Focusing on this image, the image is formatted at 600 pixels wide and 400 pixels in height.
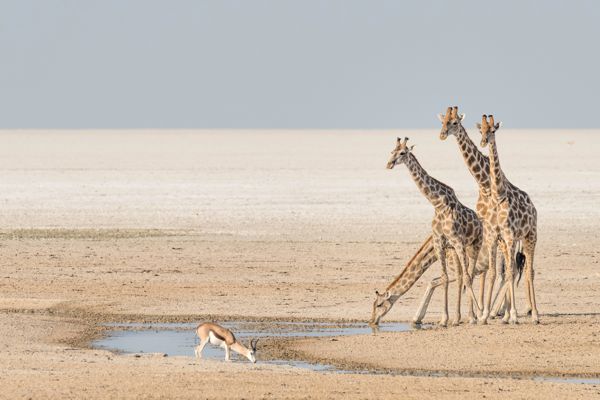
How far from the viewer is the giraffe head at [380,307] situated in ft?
61.5

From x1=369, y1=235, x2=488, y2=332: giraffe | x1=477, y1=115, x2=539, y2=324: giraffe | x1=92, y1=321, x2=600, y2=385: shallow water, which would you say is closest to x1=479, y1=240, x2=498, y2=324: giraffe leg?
x1=477, y1=115, x2=539, y2=324: giraffe

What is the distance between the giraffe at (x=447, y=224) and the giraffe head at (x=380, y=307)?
76 cm

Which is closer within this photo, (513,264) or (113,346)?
(113,346)

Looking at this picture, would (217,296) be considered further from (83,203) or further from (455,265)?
(83,203)

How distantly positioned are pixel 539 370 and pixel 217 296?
7.34 metres

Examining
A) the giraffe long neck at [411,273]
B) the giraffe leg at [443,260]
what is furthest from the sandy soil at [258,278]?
the giraffe long neck at [411,273]

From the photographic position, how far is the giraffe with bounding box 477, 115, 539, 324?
1808cm

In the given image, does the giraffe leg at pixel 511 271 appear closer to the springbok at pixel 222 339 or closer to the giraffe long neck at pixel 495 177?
the giraffe long neck at pixel 495 177

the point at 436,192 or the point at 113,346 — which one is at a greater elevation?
the point at 436,192

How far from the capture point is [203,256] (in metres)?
27.2

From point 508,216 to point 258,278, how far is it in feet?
22.8

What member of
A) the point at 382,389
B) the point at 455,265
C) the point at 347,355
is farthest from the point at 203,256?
the point at 382,389

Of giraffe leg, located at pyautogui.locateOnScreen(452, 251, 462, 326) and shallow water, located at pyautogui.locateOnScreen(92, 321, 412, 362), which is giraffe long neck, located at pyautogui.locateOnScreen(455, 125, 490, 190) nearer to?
giraffe leg, located at pyautogui.locateOnScreen(452, 251, 462, 326)
